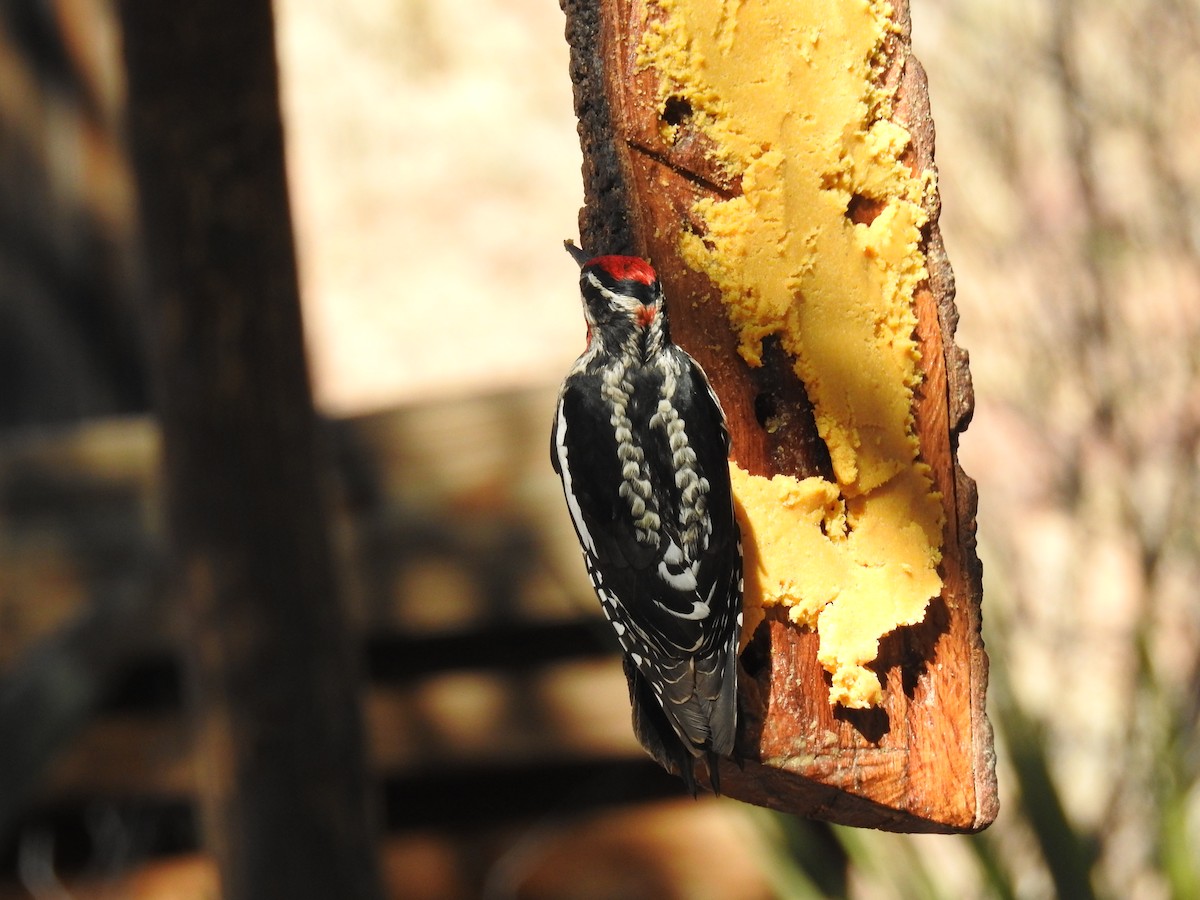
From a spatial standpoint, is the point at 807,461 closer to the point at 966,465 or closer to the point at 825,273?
the point at 825,273

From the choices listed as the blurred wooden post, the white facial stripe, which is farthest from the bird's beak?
the blurred wooden post

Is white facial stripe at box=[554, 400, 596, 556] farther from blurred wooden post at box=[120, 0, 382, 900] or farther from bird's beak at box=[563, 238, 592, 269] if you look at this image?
blurred wooden post at box=[120, 0, 382, 900]

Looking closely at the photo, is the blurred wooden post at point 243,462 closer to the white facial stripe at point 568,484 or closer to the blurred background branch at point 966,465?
the blurred background branch at point 966,465

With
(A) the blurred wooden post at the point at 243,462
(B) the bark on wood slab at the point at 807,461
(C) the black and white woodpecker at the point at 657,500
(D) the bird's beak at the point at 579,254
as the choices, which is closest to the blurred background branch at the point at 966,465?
(A) the blurred wooden post at the point at 243,462

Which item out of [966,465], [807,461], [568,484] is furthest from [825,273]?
[966,465]

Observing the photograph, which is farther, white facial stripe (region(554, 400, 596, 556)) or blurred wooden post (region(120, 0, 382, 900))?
blurred wooden post (region(120, 0, 382, 900))

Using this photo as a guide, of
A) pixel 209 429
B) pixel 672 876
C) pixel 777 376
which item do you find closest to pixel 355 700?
pixel 209 429

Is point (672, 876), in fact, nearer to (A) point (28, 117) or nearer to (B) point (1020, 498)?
(B) point (1020, 498)
